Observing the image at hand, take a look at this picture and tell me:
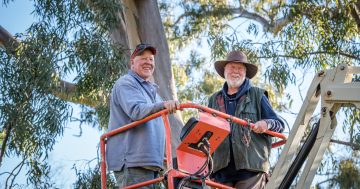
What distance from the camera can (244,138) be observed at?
6453 millimetres

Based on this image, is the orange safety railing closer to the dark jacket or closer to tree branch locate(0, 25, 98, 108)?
the dark jacket

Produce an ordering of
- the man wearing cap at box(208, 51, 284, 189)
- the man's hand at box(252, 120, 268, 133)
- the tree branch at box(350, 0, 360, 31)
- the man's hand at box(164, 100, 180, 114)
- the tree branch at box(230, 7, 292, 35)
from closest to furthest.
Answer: the man's hand at box(164, 100, 180, 114) < the man's hand at box(252, 120, 268, 133) < the man wearing cap at box(208, 51, 284, 189) < the tree branch at box(350, 0, 360, 31) < the tree branch at box(230, 7, 292, 35)

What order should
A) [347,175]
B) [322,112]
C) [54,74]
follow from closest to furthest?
[322,112] → [54,74] → [347,175]

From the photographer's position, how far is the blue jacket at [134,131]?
6.09m

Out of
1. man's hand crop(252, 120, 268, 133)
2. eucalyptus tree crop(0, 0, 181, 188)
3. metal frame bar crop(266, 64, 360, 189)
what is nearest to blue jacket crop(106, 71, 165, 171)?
man's hand crop(252, 120, 268, 133)

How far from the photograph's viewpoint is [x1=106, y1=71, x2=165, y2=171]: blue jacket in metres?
6.09

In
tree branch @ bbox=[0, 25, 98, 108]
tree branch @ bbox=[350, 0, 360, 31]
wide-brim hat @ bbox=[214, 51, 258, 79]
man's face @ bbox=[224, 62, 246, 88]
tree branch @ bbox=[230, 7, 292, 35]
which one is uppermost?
tree branch @ bbox=[230, 7, 292, 35]

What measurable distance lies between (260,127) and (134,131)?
0.96 meters

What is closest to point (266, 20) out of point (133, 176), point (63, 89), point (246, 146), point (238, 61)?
point (63, 89)

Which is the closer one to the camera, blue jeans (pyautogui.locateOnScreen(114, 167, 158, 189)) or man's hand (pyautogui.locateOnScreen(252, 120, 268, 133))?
blue jeans (pyautogui.locateOnScreen(114, 167, 158, 189))

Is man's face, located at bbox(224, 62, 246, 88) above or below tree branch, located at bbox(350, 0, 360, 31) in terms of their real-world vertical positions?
below

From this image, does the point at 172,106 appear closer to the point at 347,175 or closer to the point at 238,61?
the point at 238,61

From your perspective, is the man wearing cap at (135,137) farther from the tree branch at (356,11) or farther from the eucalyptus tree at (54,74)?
the tree branch at (356,11)

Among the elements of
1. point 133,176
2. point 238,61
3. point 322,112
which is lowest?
point 133,176
